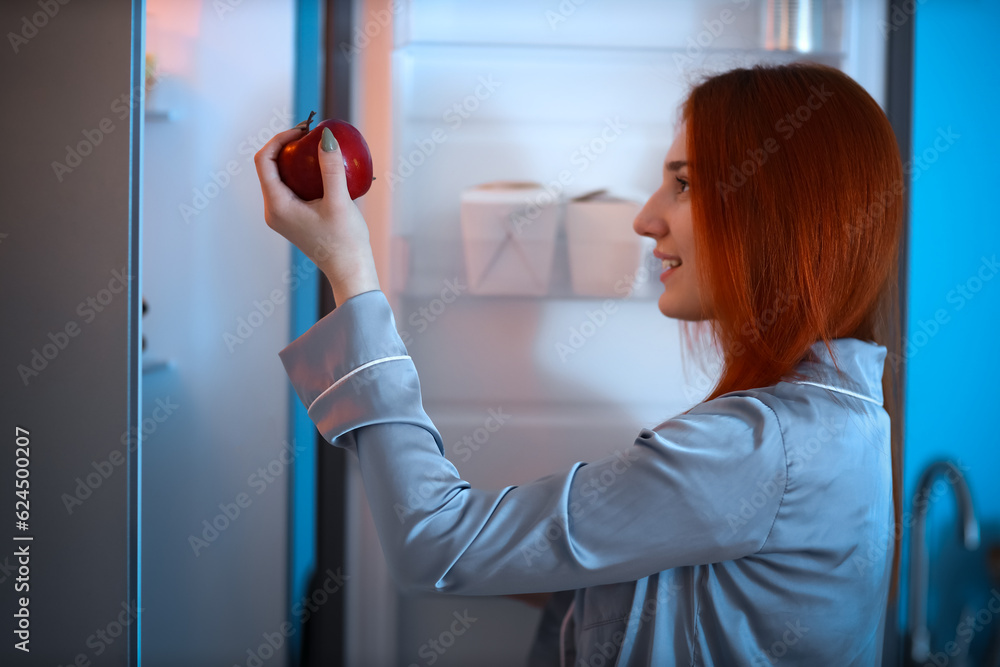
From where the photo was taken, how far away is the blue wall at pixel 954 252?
1.12 meters

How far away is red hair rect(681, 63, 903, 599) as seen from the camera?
0.62 meters

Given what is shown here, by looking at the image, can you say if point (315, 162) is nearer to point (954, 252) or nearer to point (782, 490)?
point (782, 490)

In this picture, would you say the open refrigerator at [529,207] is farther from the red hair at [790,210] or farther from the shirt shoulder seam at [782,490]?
the shirt shoulder seam at [782,490]

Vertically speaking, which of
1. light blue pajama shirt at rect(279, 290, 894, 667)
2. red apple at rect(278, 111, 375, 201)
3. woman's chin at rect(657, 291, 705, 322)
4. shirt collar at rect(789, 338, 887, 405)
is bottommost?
light blue pajama shirt at rect(279, 290, 894, 667)

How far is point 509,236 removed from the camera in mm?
1114

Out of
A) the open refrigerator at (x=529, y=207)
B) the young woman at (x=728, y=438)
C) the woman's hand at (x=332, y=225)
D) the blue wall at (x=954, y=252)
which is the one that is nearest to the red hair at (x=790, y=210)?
the young woman at (x=728, y=438)

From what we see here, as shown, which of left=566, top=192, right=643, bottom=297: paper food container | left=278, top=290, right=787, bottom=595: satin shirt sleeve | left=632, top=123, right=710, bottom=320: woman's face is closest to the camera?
left=278, top=290, right=787, bottom=595: satin shirt sleeve

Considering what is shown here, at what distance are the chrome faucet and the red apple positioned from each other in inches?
42.0

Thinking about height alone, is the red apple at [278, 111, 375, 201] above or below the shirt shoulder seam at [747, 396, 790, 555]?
above

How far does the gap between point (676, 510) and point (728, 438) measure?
0.07m

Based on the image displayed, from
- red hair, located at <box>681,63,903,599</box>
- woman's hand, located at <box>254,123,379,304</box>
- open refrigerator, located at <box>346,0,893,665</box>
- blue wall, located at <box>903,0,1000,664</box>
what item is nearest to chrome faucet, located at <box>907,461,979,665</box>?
blue wall, located at <box>903,0,1000,664</box>

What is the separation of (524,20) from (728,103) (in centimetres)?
60

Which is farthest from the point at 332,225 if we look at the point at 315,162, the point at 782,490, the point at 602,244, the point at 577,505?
the point at 602,244

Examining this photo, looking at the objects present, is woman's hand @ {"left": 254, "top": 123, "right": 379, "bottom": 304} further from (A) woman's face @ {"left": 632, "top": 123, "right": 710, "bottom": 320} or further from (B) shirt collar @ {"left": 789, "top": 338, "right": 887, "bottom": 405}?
(B) shirt collar @ {"left": 789, "top": 338, "right": 887, "bottom": 405}
